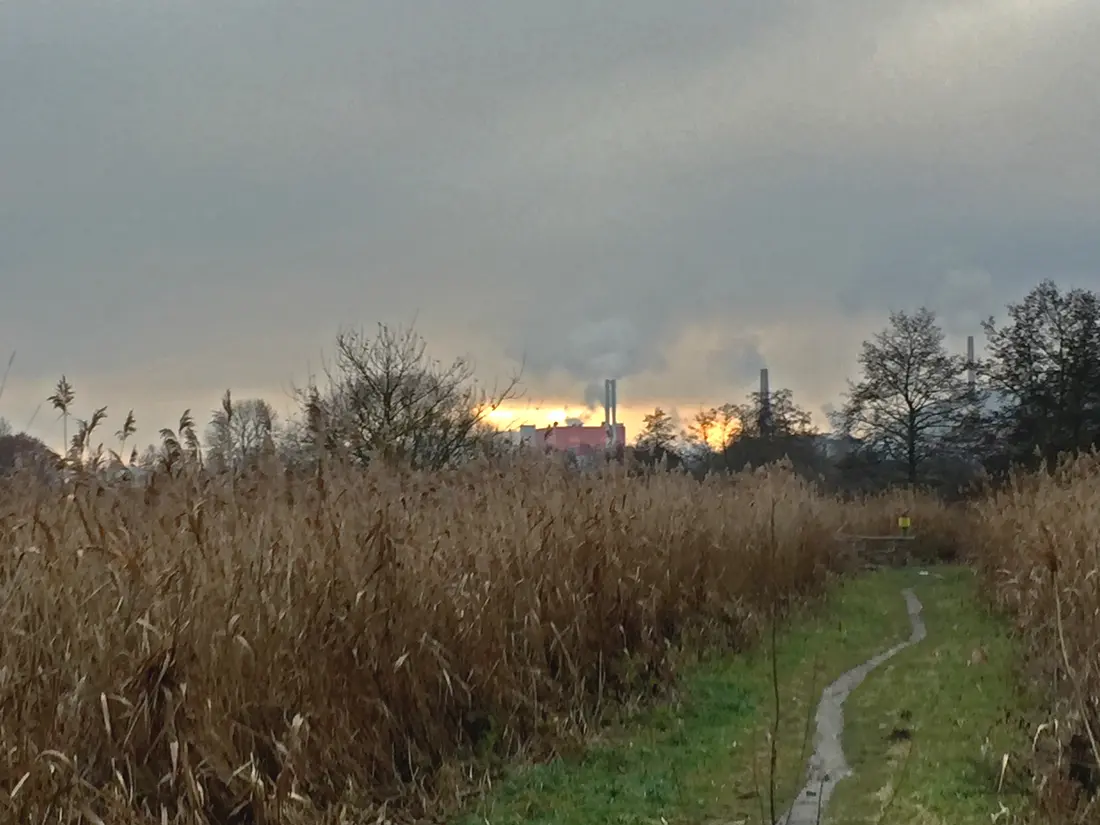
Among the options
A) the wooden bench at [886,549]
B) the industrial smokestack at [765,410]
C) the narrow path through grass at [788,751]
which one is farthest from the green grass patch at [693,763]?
the industrial smokestack at [765,410]

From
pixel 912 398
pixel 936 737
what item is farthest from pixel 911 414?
pixel 936 737

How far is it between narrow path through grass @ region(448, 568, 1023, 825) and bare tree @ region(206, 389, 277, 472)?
264cm

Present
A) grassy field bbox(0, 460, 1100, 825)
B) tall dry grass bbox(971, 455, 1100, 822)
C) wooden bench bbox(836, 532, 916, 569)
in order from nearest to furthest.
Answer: grassy field bbox(0, 460, 1100, 825) < tall dry grass bbox(971, 455, 1100, 822) < wooden bench bbox(836, 532, 916, 569)

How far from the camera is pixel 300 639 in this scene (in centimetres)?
544

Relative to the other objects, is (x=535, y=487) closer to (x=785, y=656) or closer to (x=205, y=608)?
(x=785, y=656)

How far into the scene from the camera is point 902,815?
542cm

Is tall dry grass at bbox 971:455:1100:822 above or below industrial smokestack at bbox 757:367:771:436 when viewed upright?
below

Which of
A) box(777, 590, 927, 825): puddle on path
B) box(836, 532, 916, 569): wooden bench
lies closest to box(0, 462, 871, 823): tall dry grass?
box(777, 590, 927, 825): puddle on path

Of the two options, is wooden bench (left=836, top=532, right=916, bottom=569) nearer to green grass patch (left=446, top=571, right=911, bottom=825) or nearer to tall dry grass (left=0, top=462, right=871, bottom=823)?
green grass patch (left=446, top=571, right=911, bottom=825)

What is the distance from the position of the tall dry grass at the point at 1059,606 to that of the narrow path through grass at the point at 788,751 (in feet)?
1.14

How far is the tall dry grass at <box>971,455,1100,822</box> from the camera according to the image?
16.9 feet

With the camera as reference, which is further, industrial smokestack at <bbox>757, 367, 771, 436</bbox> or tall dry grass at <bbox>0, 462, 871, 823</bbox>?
industrial smokestack at <bbox>757, 367, 771, 436</bbox>

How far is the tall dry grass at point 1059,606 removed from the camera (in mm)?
5152

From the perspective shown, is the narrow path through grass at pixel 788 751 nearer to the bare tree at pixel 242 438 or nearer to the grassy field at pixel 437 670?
the grassy field at pixel 437 670
